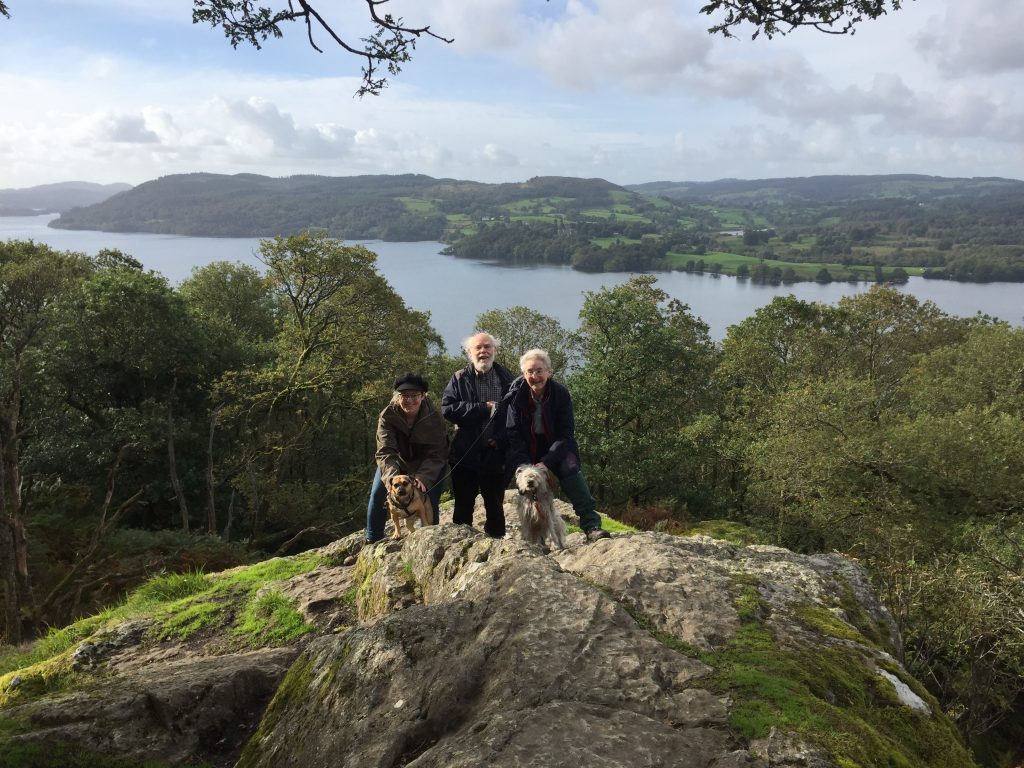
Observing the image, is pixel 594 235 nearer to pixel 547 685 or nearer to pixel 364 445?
pixel 364 445

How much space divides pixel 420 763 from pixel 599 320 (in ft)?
69.3

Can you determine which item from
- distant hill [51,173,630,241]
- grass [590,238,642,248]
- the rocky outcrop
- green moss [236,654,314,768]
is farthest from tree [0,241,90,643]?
grass [590,238,642,248]

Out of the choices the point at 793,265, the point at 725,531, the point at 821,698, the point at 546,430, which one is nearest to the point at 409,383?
the point at 546,430

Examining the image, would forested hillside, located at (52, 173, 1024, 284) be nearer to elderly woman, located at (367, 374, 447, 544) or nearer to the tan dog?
elderly woman, located at (367, 374, 447, 544)

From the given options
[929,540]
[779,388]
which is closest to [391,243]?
[779,388]

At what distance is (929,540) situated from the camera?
1719cm

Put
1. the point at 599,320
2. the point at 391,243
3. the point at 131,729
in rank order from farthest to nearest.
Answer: the point at 391,243 → the point at 599,320 → the point at 131,729

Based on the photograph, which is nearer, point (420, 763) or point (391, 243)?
point (420, 763)

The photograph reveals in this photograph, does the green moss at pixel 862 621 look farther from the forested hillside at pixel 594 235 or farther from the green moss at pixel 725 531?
the forested hillside at pixel 594 235

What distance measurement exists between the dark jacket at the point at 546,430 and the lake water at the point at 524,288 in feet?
192

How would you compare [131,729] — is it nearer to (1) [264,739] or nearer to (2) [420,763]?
(1) [264,739]

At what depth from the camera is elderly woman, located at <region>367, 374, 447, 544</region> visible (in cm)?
687

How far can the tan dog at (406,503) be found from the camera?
6668mm

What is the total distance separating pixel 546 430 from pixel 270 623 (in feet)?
11.4
